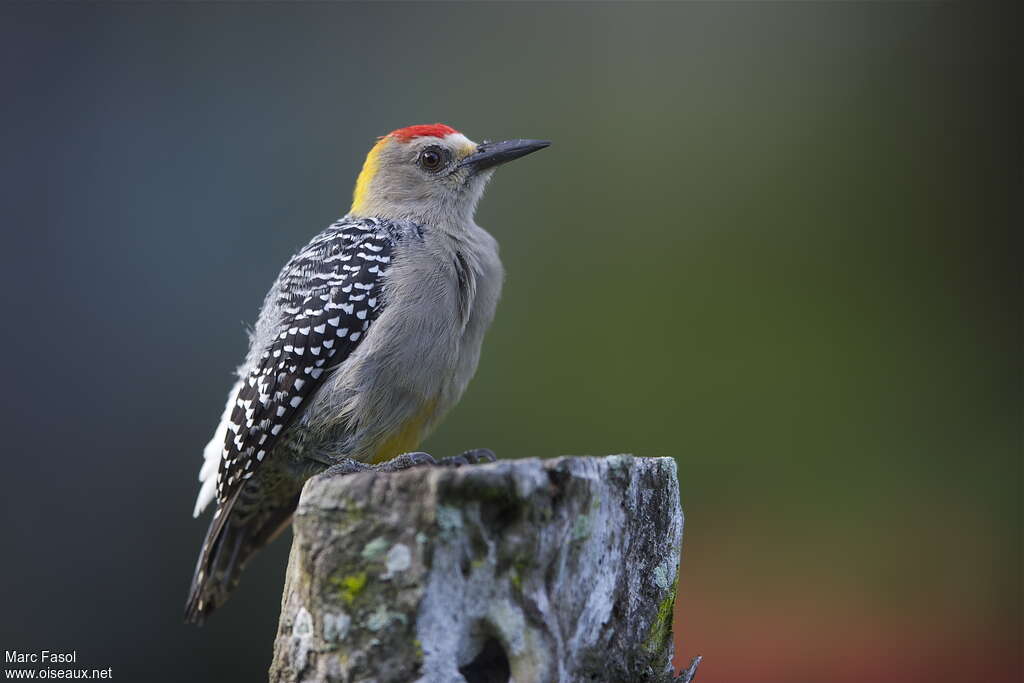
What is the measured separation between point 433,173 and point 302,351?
56.3 inches

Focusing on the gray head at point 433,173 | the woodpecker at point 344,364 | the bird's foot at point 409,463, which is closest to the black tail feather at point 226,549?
the woodpecker at point 344,364

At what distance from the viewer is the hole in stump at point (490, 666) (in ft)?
8.35

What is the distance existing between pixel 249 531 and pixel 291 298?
1.35 metres

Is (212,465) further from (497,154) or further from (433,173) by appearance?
(497,154)

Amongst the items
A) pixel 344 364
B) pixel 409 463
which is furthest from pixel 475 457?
pixel 344 364

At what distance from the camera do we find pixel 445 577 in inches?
96.7

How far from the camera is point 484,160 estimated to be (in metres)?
5.04

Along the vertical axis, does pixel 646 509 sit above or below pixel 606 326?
below

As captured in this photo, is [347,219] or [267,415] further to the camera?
[347,219]

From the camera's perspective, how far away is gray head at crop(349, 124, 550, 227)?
496cm

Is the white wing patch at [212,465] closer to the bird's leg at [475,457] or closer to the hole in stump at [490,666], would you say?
the bird's leg at [475,457]

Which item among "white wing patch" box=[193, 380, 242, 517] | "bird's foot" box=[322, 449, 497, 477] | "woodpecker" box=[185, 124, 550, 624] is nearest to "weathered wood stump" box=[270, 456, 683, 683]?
"bird's foot" box=[322, 449, 497, 477]

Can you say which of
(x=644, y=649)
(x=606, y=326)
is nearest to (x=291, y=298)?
(x=644, y=649)

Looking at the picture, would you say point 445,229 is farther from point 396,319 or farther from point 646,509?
point 646,509
